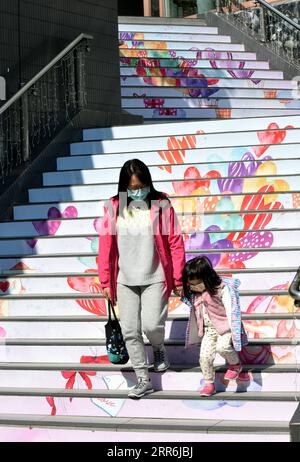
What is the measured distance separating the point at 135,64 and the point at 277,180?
6186 mm

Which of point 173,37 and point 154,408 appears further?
point 173,37

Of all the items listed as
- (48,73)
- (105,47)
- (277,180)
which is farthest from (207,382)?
(105,47)

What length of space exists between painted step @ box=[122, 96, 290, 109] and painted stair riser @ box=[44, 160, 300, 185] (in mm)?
3703

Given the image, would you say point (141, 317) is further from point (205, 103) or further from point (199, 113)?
point (205, 103)

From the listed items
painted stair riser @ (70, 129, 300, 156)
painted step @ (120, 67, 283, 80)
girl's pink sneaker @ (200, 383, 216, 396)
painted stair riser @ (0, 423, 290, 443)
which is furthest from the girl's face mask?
painted step @ (120, 67, 283, 80)

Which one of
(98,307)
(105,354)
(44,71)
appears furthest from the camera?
(44,71)

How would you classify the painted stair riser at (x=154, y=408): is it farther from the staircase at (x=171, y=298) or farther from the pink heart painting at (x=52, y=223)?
the pink heart painting at (x=52, y=223)

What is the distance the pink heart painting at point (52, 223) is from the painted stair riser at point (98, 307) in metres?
0.98

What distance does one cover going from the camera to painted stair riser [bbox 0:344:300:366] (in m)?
7.79

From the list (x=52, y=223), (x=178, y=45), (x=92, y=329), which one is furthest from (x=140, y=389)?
(x=178, y=45)

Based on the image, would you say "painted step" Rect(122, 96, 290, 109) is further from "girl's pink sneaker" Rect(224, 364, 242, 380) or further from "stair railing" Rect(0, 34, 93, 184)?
"girl's pink sneaker" Rect(224, 364, 242, 380)

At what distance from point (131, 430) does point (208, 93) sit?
8.61m

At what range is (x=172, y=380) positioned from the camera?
776cm

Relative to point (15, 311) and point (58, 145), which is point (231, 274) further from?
point (58, 145)
